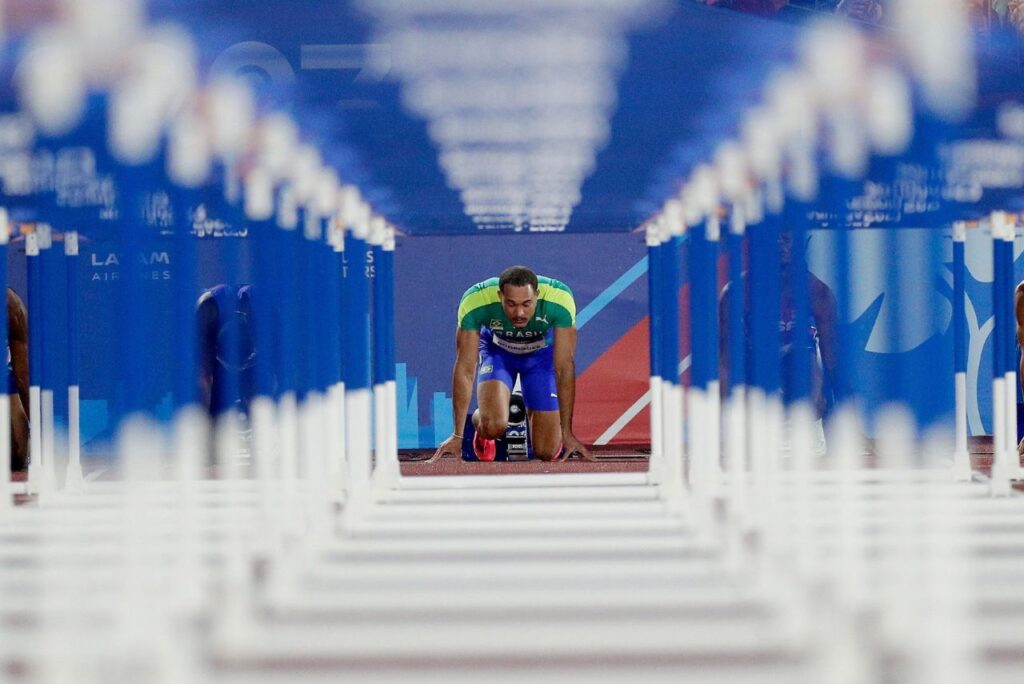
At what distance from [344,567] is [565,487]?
8.48ft

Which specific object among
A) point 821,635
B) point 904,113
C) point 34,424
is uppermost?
point 904,113

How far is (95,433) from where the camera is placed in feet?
34.1

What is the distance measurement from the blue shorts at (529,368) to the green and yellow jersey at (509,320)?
149 mm

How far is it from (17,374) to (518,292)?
3.29 metres

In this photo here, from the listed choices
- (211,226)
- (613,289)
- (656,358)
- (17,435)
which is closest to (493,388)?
(656,358)

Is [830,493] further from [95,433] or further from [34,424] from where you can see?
[95,433]

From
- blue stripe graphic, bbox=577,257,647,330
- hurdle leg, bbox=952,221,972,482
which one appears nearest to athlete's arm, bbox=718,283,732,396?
blue stripe graphic, bbox=577,257,647,330

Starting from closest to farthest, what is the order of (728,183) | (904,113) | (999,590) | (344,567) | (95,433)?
1. (904,113)
2. (999,590)
3. (344,567)
4. (728,183)
5. (95,433)

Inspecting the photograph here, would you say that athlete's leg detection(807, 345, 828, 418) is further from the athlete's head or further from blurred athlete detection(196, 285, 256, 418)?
blurred athlete detection(196, 285, 256, 418)

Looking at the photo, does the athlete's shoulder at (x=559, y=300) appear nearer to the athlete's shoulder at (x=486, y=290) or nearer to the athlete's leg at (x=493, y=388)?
the athlete's shoulder at (x=486, y=290)

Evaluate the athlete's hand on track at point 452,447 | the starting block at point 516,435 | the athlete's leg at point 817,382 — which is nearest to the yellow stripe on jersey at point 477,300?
the athlete's hand on track at point 452,447

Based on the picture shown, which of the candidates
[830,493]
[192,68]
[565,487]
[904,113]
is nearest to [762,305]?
[904,113]

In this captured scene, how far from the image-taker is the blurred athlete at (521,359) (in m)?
8.38

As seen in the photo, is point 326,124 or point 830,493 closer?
point 326,124
